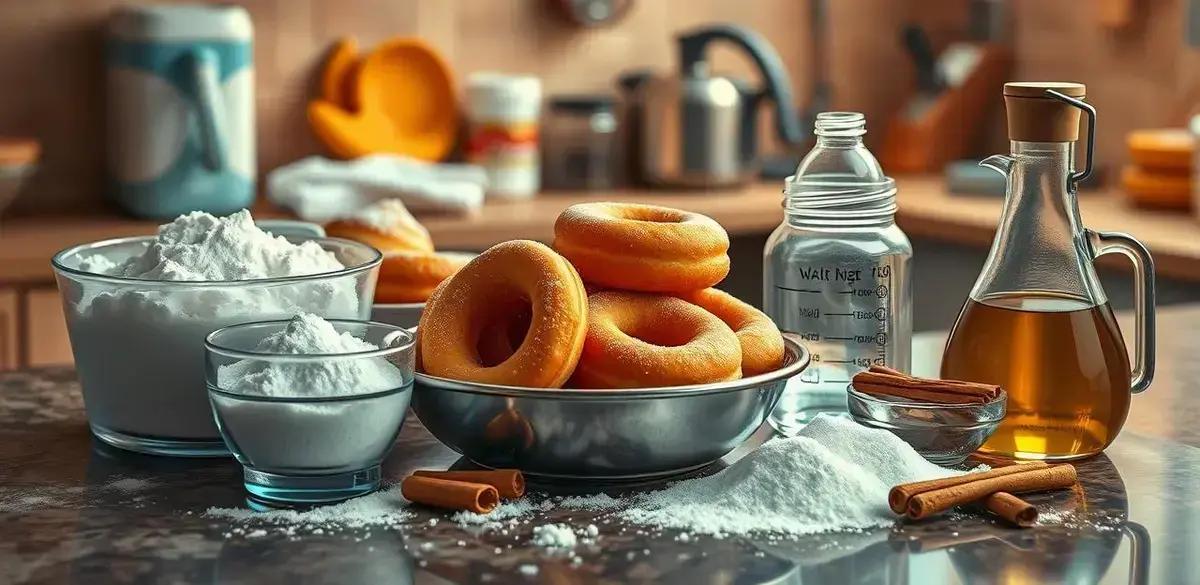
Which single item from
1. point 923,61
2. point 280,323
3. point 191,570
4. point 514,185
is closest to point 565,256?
point 280,323

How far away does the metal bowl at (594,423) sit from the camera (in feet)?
2.87

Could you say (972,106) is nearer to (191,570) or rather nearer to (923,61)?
(923,61)

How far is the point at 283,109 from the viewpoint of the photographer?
9.30ft

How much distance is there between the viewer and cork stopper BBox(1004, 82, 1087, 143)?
924mm

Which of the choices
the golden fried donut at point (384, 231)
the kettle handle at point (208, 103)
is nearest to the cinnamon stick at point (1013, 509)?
the golden fried donut at point (384, 231)

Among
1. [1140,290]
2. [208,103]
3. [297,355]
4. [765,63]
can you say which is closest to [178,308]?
[297,355]

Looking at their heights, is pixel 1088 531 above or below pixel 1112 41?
below

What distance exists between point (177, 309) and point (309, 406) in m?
0.16

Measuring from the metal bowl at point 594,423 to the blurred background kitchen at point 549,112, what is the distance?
1488 millimetres

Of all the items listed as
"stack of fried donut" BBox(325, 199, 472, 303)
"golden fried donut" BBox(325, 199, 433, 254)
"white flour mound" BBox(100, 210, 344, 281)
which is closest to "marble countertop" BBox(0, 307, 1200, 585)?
"white flour mound" BBox(100, 210, 344, 281)

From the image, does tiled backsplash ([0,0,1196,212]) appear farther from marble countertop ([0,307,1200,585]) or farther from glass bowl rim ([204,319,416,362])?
glass bowl rim ([204,319,416,362])

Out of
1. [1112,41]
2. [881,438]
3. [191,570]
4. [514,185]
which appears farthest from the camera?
[1112,41]

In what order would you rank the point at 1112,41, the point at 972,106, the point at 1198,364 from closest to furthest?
the point at 1198,364
the point at 1112,41
the point at 972,106

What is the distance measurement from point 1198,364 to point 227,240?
0.83 metres
